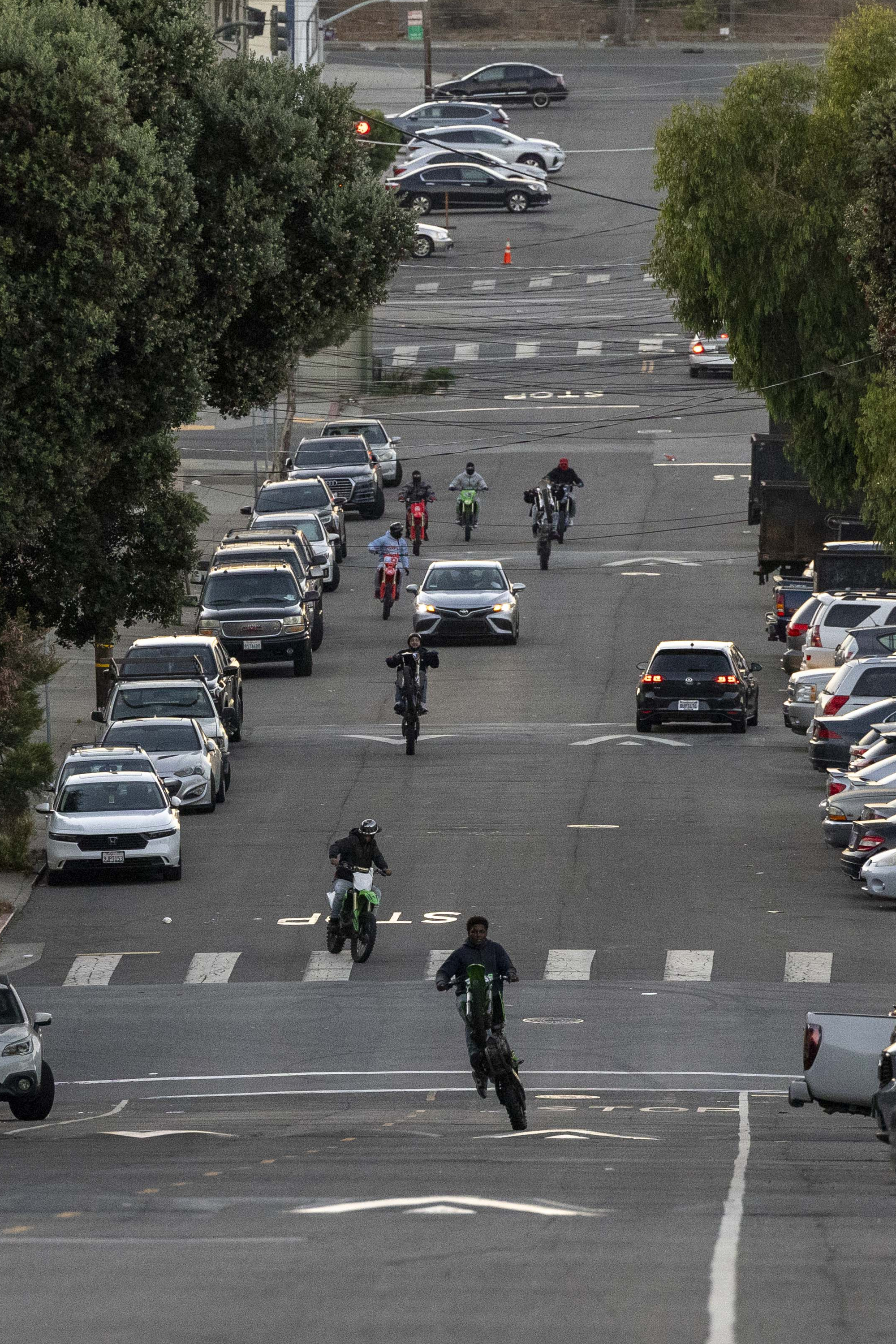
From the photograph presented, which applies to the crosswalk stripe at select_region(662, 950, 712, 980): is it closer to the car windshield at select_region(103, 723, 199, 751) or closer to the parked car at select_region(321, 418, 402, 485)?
the car windshield at select_region(103, 723, 199, 751)

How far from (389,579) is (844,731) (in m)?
14.4

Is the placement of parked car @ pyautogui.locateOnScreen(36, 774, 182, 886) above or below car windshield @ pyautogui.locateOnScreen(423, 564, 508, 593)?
above

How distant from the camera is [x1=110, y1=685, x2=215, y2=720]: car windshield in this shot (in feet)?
109

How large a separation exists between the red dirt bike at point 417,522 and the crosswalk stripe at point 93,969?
86.0 ft

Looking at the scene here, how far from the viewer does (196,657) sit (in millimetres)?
35438

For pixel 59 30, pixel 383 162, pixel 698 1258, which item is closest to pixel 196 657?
pixel 59 30

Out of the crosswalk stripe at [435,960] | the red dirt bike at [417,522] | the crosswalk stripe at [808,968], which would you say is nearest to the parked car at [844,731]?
the crosswalk stripe at [808,968]

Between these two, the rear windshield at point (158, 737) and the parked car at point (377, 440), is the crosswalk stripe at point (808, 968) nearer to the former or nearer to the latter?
the rear windshield at point (158, 737)

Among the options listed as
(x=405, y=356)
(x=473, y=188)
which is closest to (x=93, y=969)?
(x=405, y=356)

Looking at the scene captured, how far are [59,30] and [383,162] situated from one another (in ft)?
204

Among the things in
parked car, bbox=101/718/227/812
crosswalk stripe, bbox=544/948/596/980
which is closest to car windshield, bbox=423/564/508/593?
parked car, bbox=101/718/227/812

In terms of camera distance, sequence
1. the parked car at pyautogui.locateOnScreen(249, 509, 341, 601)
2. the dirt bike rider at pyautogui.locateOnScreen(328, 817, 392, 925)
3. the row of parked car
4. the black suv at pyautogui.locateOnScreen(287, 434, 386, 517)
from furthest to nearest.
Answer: the black suv at pyautogui.locateOnScreen(287, 434, 386, 517) → the parked car at pyautogui.locateOnScreen(249, 509, 341, 601) → the row of parked car → the dirt bike rider at pyautogui.locateOnScreen(328, 817, 392, 925)

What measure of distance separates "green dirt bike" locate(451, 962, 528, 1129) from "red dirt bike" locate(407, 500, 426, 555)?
33670mm

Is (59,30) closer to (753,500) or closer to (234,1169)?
(234,1169)
